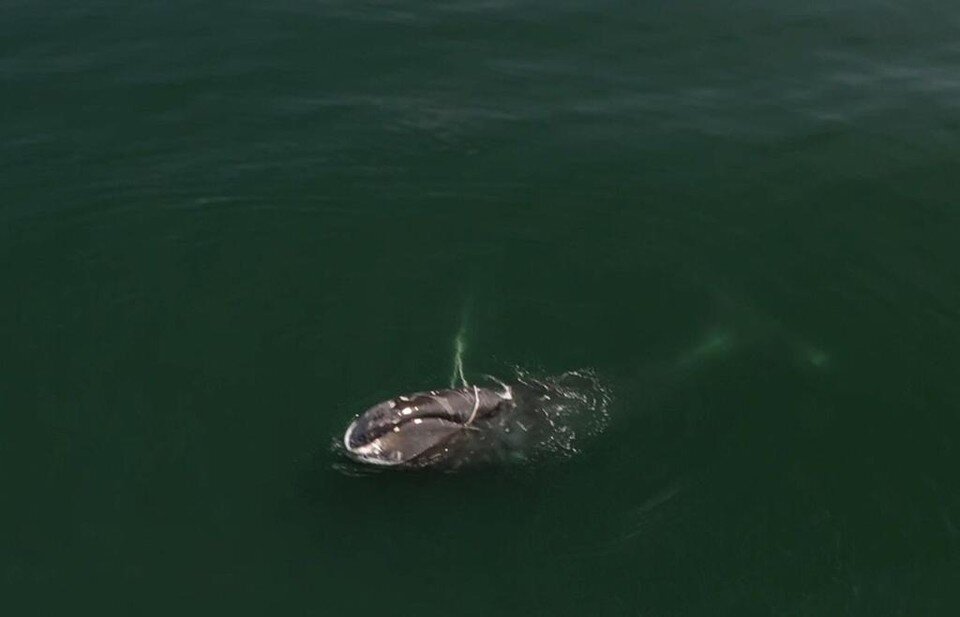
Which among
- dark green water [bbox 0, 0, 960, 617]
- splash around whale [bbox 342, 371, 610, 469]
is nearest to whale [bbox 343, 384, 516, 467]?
splash around whale [bbox 342, 371, 610, 469]

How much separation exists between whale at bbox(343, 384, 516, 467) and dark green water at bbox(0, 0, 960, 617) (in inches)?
47.0

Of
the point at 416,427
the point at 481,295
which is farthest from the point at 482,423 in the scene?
the point at 481,295

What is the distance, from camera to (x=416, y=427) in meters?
34.5

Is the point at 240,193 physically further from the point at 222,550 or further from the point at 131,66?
the point at 222,550

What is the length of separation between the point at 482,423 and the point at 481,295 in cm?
837

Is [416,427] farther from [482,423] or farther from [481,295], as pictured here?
[481,295]

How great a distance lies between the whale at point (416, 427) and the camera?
112 ft

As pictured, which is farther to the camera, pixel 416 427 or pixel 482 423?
pixel 482 423

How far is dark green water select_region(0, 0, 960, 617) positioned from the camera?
111 feet

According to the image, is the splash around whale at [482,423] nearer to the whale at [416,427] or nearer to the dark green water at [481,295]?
the whale at [416,427]

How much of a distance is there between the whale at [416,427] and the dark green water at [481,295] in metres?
1.19

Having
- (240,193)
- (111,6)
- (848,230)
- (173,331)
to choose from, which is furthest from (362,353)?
(111,6)

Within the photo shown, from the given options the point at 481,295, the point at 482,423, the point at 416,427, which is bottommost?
the point at 482,423

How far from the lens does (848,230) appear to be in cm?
4803
